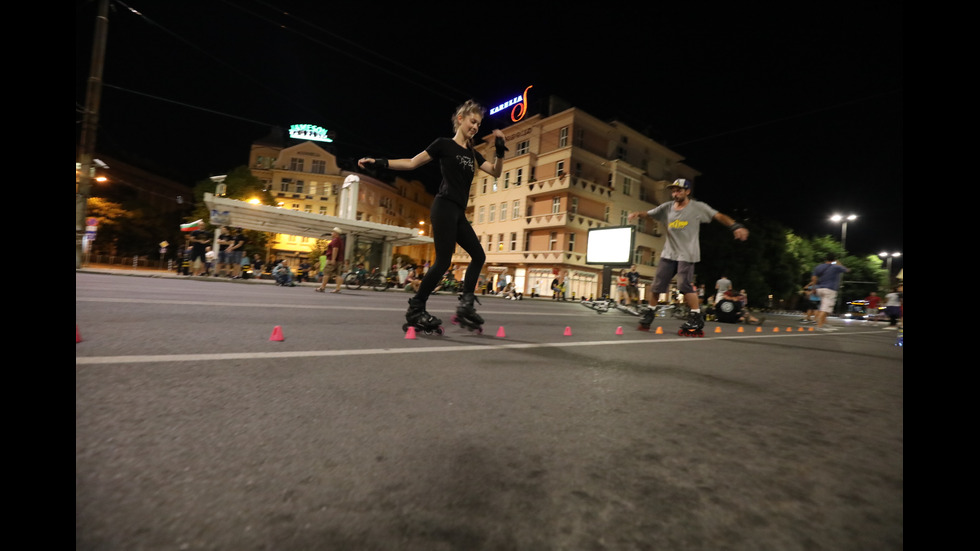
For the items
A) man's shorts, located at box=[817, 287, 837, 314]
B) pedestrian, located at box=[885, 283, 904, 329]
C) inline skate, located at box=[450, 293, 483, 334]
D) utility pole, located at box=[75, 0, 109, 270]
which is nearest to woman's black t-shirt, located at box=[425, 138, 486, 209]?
inline skate, located at box=[450, 293, 483, 334]

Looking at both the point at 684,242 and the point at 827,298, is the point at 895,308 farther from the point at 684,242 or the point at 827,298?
the point at 684,242

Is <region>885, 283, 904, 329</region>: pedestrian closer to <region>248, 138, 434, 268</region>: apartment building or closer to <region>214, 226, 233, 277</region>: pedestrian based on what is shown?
<region>214, 226, 233, 277</region>: pedestrian

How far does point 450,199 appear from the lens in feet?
13.8

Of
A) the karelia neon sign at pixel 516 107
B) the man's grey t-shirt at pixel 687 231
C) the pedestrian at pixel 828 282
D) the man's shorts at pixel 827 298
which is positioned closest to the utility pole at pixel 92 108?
the man's grey t-shirt at pixel 687 231

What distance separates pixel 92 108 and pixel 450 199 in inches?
580

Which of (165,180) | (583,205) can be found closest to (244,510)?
(583,205)

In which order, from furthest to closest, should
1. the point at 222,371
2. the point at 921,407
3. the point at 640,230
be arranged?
1. the point at 640,230
2. the point at 222,371
3. the point at 921,407

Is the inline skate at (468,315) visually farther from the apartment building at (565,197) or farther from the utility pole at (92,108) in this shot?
the apartment building at (565,197)

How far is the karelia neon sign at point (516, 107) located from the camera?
132ft

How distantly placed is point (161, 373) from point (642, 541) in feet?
6.49

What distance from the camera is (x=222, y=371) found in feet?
6.40

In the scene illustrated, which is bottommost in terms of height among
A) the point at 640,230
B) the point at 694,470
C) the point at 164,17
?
the point at 694,470

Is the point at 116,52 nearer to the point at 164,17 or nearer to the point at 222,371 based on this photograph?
the point at 164,17

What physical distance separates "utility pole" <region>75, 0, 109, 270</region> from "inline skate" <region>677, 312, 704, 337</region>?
16.0 meters
